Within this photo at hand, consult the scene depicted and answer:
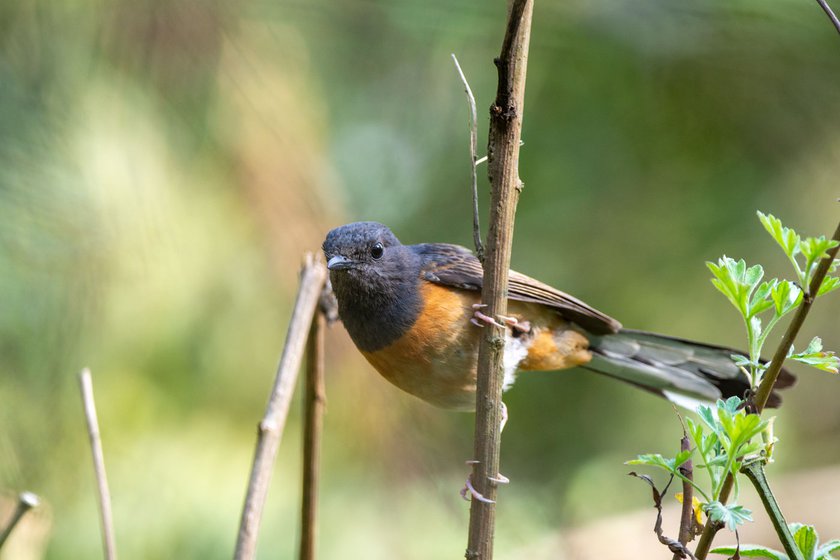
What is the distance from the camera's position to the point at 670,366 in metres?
3.52

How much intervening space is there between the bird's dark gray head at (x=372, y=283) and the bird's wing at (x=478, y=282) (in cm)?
9

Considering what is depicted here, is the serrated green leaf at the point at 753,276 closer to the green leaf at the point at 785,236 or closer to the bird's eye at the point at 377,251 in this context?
the green leaf at the point at 785,236

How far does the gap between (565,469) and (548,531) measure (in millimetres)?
888

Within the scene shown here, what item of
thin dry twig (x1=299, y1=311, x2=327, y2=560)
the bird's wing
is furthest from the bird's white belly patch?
thin dry twig (x1=299, y1=311, x2=327, y2=560)

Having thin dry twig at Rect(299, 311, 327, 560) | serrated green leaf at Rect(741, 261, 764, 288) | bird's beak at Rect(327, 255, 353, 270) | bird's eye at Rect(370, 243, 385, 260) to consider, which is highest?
bird's eye at Rect(370, 243, 385, 260)

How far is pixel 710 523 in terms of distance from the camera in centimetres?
119

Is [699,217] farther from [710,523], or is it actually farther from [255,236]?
[710,523]

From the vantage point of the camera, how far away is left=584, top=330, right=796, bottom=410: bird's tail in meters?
3.38

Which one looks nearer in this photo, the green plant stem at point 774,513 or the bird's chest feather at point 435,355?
the green plant stem at point 774,513

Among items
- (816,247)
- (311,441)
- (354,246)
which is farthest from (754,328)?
(354,246)

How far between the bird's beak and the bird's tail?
3.98ft

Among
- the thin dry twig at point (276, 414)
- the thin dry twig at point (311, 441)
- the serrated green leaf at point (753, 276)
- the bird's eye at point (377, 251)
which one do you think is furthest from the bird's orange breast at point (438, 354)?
the serrated green leaf at point (753, 276)

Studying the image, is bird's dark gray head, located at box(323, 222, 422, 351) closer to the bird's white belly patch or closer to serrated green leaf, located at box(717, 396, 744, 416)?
the bird's white belly patch

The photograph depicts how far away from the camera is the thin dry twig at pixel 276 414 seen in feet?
6.43
